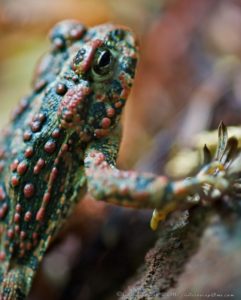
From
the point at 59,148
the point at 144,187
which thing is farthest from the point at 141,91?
the point at 144,187

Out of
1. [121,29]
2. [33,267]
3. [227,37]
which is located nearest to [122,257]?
[33,267]

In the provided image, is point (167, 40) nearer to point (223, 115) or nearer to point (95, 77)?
point (223, 115)

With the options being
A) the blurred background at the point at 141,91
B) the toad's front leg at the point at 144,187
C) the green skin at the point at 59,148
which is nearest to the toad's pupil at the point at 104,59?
the green skin at the point at 59,148

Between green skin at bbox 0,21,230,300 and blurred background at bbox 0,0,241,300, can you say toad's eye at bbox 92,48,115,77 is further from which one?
blurred background at bbox 0,0,241,300

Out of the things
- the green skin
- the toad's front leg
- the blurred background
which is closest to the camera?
the toad's front leg

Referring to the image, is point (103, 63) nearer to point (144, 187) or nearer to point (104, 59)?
point (104, 59)

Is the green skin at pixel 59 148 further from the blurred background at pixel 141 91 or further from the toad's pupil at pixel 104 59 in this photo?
the blurred background at pixel 141 91

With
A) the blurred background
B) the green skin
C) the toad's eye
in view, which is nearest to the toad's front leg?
the green skin
